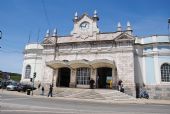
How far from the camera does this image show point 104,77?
→ 33.3 metres

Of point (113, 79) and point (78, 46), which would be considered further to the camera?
point (78, 46)

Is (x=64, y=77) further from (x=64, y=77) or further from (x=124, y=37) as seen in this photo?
(x=124, y=37)

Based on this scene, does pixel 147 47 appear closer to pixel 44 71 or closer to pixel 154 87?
pixel 154 87

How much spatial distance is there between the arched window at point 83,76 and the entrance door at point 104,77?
5.44ft

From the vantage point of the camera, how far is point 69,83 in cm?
3366

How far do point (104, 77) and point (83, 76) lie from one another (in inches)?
131

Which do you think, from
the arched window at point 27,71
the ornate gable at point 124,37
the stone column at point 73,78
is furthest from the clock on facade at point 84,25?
the arched window at point 27,71

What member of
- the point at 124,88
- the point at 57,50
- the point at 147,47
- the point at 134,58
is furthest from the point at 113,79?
the point at 57,50

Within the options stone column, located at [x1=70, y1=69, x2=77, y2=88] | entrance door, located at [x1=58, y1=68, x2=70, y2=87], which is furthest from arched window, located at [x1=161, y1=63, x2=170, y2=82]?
entrance door, located at [x1=58, y1=68, x2=70, y2=87]

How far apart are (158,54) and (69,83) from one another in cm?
1390

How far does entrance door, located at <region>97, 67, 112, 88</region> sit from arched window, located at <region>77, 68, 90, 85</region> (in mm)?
1658

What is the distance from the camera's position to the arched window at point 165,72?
29.8 meters

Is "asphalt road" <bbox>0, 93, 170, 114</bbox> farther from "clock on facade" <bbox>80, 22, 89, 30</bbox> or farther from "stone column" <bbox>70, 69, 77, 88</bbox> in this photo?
"clock on facade" <bbox>80, 22, 89, 30</bbox>

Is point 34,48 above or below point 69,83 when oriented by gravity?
above
